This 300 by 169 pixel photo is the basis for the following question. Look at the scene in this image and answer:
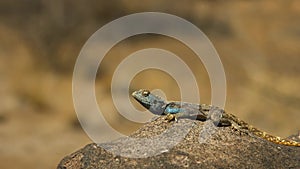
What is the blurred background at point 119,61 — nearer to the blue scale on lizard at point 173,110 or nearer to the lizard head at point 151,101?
the lizard head at point 151,101

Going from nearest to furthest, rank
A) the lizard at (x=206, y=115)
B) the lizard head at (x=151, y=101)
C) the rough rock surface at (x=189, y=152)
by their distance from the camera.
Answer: the rough rock surface at (x=189, y=152) < the lizard at (x=206, y=115) < the lizard head at (x=151, y=101)

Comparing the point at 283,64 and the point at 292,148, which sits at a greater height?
the point at 283,64

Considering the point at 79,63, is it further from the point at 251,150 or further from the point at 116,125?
the point at 251,150

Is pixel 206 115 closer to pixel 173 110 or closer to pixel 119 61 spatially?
pixel 173 110

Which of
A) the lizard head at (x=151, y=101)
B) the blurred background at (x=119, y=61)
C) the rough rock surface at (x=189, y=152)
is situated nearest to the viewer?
the rough rock surface at (x=189, y=152)

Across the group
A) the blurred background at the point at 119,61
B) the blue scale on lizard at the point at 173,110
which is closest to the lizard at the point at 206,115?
the blue scale on lizard at the point at 173,110

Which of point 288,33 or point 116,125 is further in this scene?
point 288,33

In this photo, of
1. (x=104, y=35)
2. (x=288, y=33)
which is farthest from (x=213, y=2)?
(x=104, y=35)

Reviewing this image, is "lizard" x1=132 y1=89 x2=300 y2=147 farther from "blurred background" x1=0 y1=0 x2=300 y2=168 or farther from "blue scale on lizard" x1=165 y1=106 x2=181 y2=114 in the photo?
"blurred background" x1=0 y1=0 x2=300 y2=168
